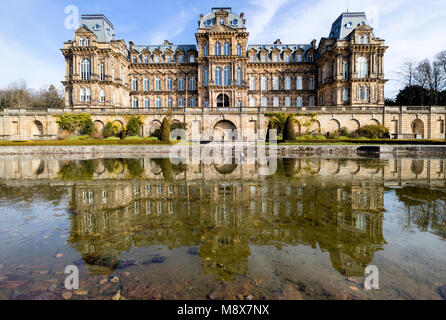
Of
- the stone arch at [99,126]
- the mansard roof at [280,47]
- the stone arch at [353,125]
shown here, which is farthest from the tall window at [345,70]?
the stone arch at [99,126]

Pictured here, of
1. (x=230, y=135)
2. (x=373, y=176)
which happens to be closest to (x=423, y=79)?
(x=230, y=135)

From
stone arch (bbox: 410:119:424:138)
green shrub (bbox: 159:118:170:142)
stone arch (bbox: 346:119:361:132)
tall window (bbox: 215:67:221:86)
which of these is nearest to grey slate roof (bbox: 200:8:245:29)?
tall window (bbox: 215:67:221:86)

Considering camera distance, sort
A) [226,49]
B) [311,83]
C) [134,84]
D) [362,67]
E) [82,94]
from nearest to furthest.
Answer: [362,67], [82,94], [226,49], [134,84], [311,83]

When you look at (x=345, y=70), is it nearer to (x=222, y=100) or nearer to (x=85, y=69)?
(x=222, y=100)

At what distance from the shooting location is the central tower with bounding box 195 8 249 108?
43906 mm

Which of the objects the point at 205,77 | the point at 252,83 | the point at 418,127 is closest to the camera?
the point at 418,127

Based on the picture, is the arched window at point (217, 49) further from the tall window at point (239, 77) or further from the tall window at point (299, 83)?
the tall window at point (299, 83)

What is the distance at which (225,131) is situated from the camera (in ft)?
133

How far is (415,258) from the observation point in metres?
4.07

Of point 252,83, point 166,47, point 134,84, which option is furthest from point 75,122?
point 252,83

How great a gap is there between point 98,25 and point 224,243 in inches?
2067
